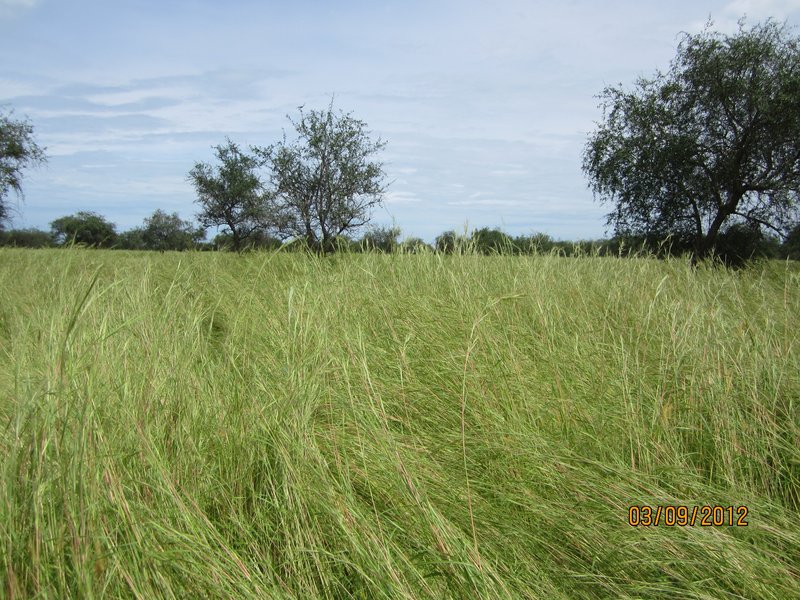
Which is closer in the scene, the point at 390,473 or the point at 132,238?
the point at 390,473

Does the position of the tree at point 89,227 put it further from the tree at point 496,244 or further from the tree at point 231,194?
the tree at point 496,244

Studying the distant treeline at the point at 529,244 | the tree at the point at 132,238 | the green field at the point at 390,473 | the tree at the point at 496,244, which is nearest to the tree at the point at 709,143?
the distant treeline at the point at 529,244

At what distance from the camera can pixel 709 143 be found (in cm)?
1346

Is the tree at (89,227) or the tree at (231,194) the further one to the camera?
the tree at (89,227)

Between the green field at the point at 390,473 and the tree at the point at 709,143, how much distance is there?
37.1 feet

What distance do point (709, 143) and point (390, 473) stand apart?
14.8m

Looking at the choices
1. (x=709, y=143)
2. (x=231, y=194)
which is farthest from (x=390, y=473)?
(x=231, y=194)

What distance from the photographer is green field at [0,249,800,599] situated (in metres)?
1.38

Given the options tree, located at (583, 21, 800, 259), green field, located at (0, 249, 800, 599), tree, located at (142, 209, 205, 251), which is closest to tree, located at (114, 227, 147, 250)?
tree, located at (142, 209, 205, 251)

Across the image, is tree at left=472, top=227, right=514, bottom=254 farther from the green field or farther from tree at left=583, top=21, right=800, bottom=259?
tree at left=583, top=21, right=800, bottom=259

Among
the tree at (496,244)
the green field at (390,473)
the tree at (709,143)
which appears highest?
the tree at (709,143)

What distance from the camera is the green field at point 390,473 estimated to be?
138 centimetres

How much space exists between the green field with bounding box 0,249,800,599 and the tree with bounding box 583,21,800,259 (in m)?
11.3

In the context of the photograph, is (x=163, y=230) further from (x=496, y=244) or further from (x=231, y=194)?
(x=496, y=244)
